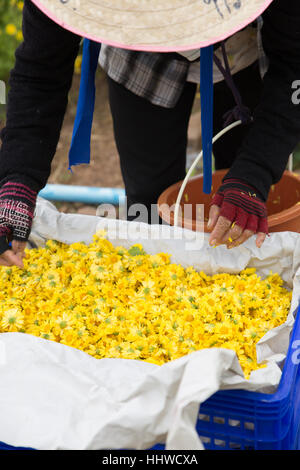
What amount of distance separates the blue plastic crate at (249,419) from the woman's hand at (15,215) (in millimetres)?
571

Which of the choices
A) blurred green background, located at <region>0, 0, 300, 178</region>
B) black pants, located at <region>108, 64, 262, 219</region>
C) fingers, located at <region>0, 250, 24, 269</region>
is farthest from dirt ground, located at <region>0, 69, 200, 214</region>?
fingers, located at <region>0, 250, 24, 269</region>

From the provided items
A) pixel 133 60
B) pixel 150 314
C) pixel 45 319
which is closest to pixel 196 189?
pixel 133 60

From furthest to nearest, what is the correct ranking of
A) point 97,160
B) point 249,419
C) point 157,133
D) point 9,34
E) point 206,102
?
point 9,34
point 97,160
point 157,133
point 206,102
point 249,419

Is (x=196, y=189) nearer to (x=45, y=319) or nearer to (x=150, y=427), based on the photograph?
(x=45, y=319)

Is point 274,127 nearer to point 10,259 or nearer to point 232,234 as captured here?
point 232,234

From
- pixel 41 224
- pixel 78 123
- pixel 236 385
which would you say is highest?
pixel 78 123

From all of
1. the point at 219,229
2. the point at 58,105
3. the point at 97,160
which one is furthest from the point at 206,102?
the point at 97,160

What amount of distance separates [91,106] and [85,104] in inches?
1.5

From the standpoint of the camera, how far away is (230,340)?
1.16 metres

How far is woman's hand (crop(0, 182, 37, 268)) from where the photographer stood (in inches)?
51.3

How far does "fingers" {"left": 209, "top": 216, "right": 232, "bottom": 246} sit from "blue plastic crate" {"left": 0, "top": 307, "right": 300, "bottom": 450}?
1.29 ft

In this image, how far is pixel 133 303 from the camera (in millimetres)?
1304

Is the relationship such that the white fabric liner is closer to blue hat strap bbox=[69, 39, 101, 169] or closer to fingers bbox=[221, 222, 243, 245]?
fingers bbox=[221, 222, 243, 245]

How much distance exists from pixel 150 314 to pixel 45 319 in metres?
0.27
